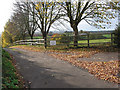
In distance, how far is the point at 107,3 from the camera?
46.9ft

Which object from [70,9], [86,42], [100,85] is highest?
[70,9]

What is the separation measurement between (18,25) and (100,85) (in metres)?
27.7

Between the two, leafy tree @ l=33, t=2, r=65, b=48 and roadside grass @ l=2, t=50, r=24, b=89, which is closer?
roadside grass @ l=2, t=50, r=24, b=89

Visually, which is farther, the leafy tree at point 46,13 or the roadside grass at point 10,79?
the leafy tree at point 46,13

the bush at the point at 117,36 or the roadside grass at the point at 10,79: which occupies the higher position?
the bush at the point at 117,36

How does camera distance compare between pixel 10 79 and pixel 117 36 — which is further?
pixel 117 36

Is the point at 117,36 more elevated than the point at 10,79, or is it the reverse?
the point at 117,36

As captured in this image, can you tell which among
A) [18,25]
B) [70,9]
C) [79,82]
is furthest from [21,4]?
[79,82]

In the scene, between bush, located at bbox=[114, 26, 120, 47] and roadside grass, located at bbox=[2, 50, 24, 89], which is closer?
roadside grass, located at bbox=[2, 50, 24, 89]

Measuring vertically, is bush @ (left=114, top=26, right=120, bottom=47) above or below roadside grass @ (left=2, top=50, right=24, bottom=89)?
above

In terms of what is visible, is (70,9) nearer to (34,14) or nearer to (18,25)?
(34,14)

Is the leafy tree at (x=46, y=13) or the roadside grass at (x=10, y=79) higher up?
the leafy tree at (x=46, y=13)

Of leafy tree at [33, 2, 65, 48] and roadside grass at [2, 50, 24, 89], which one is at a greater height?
leafy tree at [33, 2, 65, 48]

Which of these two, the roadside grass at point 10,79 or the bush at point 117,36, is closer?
the roadside grass at point 10,79
